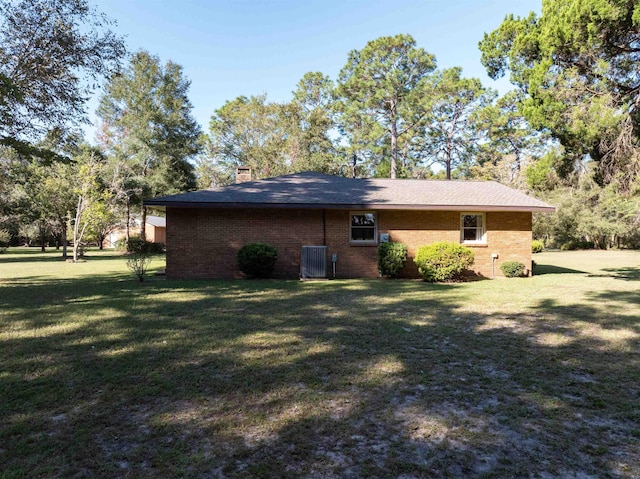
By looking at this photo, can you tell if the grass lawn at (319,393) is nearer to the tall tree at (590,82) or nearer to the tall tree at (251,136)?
the tall tree at (590,82)

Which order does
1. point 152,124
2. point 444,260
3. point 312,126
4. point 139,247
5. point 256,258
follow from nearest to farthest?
point 444,260
point 256,258
point 139,247
point 152,124
point 312,126

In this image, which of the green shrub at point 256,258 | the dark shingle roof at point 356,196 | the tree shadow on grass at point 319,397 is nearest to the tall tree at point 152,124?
the dark shingle roof at point 356,196

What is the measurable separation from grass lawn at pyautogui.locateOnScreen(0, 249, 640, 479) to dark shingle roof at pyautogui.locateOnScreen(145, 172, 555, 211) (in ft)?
20.0

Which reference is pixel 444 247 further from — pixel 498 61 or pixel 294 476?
pixel 294 476

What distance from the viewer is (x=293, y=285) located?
1178 centimetres

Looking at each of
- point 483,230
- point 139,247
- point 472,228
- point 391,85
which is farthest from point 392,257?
point 391,85

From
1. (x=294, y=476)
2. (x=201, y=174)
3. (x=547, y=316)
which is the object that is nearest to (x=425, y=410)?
(x=294, y=476)

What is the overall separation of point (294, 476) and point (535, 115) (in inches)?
466

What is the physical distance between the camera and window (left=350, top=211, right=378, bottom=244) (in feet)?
47.2

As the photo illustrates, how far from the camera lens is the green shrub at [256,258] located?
12.8m

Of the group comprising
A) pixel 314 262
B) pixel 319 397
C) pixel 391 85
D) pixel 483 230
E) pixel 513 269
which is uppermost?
pixel 391 85

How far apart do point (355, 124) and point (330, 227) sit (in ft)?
89.7

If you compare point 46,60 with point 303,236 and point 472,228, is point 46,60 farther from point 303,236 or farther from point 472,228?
point 472,228

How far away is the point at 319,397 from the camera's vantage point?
3.67 meters
